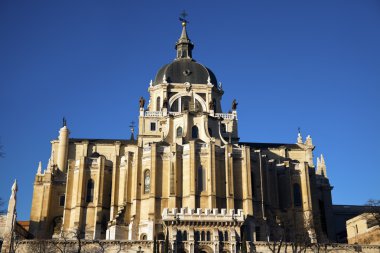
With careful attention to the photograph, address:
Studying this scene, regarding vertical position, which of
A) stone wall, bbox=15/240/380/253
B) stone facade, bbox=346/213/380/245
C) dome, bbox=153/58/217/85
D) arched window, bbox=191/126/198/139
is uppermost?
dome, bbox=153/58/217/85

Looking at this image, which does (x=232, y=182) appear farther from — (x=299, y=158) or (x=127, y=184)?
(x=299, y=158)

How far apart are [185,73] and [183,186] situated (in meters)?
29.4

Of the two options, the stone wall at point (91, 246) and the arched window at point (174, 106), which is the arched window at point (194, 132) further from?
the stone wall at point (91, 246)

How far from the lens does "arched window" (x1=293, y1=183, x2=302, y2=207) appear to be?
290 ft

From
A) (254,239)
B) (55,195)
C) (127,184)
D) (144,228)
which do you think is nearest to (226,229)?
(254,239)

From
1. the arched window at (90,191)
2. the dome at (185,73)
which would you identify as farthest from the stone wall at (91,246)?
the dome at (185,73)

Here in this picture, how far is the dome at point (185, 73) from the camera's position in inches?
3974

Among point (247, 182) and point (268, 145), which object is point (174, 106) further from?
point (247, 182)

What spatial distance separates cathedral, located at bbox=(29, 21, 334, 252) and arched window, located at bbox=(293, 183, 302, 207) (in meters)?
0.16

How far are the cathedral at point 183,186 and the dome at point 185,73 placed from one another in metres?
1.29

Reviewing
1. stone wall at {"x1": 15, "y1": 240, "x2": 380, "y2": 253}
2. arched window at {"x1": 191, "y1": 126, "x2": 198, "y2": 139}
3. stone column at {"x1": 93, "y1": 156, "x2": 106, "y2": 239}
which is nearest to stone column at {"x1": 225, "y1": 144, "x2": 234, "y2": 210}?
arched window at {"x1": 191, "y1": 126, "x2": 198, "y2": 139}

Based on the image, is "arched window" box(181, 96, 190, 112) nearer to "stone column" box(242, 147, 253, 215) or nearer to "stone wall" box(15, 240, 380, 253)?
"stone column" box(242, 147, 253, 215)

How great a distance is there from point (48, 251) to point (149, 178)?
19270 mm

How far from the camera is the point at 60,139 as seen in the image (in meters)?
95.4
